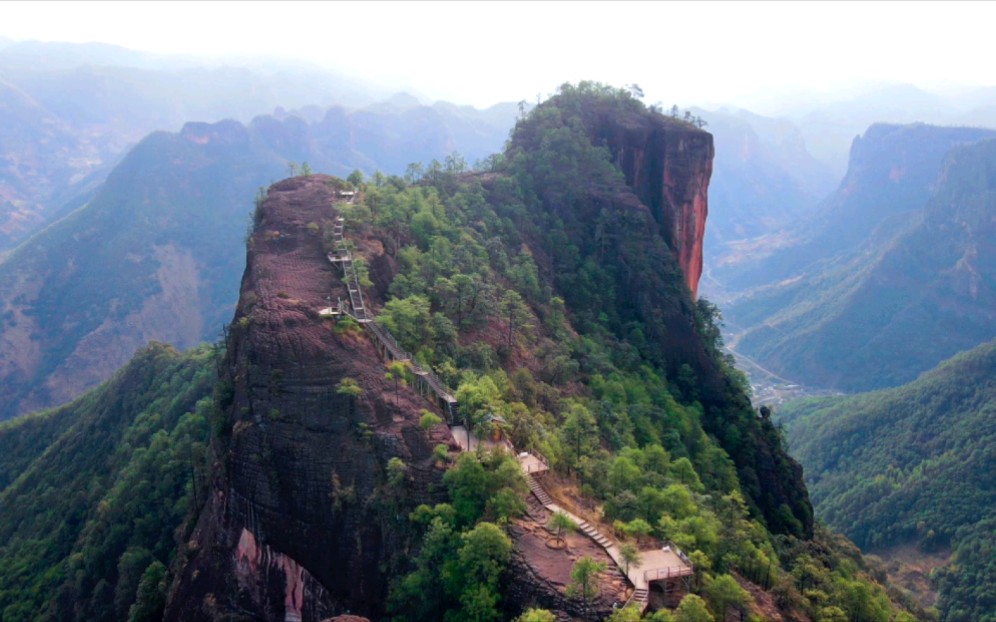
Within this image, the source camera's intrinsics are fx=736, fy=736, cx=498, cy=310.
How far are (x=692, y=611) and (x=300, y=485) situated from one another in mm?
24629

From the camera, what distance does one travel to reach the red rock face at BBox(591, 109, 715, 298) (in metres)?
→ 104

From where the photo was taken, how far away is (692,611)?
120 feet

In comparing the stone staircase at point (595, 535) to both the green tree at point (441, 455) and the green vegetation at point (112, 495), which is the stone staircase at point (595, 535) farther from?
the green vegetation at point (112, 495)

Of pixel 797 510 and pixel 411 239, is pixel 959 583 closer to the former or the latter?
pixel 797 510

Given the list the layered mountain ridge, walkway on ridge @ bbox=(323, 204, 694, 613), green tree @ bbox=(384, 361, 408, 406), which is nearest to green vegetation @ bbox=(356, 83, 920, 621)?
the layered mountain ridge

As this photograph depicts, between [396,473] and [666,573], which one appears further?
[396,473]

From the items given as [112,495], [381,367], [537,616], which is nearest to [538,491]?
[537,616]

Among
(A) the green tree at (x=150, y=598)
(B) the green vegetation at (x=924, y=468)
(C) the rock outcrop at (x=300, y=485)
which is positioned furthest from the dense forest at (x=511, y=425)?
(B) the green vegetation at (x=924, y=468)

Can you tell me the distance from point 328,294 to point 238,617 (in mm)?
24707

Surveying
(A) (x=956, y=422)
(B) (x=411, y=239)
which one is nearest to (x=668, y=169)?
(B) (x=411, y=239)

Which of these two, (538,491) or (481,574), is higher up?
(538,491)

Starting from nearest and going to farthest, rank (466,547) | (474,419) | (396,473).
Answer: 1. (466,547)
2. (396,473)
3. (474,419)

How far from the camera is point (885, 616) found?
52125 mm

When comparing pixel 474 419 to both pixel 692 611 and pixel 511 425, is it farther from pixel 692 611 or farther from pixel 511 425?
pixel 692 611
